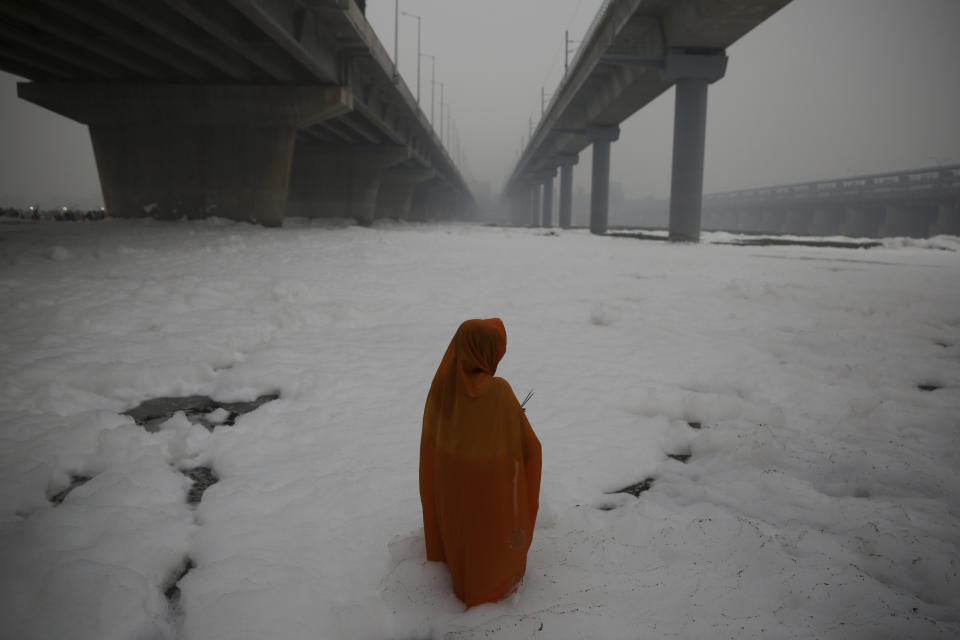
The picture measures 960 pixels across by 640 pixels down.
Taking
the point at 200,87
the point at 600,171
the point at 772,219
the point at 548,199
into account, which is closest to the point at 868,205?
the point at 772,219

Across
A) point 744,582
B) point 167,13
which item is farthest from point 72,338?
point 167,13

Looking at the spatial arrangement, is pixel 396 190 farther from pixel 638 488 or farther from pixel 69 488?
pixel 638 488

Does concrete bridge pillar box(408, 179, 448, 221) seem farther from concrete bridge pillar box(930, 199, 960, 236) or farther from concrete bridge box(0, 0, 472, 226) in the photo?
concrete bridge pillar box(930, 199, 960, 236)

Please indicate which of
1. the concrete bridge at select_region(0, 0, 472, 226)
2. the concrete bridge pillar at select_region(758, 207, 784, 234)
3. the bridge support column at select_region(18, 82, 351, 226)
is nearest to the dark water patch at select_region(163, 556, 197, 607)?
the concrete bridge at select_region(0, 0, 472, 226)

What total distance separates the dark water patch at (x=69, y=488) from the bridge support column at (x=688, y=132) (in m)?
21.6

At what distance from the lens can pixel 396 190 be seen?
4594 cm

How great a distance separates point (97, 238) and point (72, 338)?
8.48 metres

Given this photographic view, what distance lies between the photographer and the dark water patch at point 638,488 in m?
3.37

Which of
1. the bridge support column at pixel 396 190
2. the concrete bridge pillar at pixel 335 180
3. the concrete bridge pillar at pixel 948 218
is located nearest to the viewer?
the concrete bridge pillar at pixel 335 180

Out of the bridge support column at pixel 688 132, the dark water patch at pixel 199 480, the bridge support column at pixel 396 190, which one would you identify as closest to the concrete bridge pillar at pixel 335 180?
the bridge support column at pixel 396 190

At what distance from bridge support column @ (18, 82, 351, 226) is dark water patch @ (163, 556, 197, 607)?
17.4 m

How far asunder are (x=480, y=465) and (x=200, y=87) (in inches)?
770

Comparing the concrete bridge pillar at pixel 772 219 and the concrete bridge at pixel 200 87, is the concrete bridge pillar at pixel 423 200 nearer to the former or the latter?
the concrete bridge at pixel 200 87

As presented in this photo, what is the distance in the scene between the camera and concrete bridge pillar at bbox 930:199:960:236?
56.1 m
